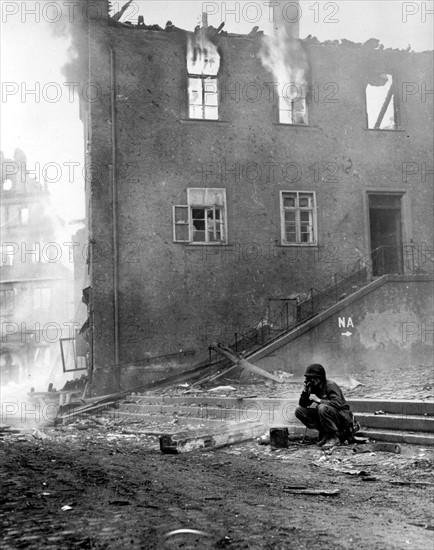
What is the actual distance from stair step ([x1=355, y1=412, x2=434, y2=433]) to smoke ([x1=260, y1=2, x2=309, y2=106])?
12.7 metres

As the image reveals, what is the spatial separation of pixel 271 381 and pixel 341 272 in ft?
18.1

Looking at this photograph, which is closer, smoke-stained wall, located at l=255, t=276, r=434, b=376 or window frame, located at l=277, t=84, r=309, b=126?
smoke-stained wall, located at l=255, t=276, r=434, b=376

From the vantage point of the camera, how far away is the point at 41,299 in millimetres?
54250

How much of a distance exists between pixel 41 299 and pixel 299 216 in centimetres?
3798

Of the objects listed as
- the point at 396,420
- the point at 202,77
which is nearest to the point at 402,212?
the point at 202,77

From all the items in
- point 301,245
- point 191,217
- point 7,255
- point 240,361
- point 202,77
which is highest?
point 202,77

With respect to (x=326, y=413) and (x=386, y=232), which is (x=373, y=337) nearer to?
(x=386, y=232)

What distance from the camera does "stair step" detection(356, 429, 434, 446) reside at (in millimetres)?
9242

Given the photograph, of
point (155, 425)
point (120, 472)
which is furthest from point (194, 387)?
point (120, 472)

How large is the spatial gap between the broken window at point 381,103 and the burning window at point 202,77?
16.8 ft

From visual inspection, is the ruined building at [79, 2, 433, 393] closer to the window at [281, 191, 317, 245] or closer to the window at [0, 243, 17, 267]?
the window at [281, 191, 317, 245]

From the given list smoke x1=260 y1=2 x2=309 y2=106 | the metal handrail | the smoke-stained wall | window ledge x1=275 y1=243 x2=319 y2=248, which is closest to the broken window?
smoke x1=260 y1=2 x2=309 y2=106

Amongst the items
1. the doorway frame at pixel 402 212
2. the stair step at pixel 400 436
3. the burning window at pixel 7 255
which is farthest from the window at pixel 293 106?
the burning window at pixel 7 255

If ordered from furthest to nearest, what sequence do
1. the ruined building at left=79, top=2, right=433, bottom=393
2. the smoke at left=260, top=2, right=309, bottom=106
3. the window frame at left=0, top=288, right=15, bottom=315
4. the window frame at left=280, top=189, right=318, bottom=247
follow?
the window frame at left=0, top=288, right=15, bottom=315
the smoke at left=260, top=2, right=309, bottom=106
the window frame at left=280, top=189, right=318, bottom=247
the ruined building at left=79, top=2, right=433, bottom=393
